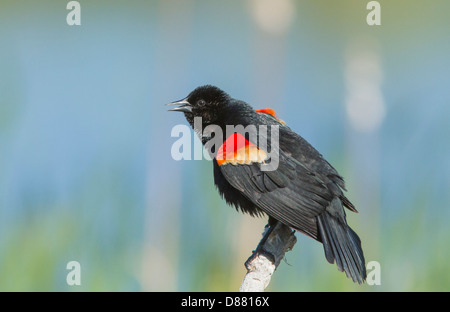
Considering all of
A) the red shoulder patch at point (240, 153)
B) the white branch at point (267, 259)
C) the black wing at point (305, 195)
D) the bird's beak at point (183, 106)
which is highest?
the bird's beak at point (183, 106)

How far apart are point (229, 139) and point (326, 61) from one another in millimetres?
1583

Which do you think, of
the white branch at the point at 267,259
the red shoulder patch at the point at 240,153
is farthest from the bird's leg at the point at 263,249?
the red shoulder patch at the point at 240,153

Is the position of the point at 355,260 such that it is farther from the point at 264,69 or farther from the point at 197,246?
the point at 264,69

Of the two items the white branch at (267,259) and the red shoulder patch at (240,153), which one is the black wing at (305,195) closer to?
the red shoulder patch at (240,153)

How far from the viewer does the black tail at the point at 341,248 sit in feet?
6.38

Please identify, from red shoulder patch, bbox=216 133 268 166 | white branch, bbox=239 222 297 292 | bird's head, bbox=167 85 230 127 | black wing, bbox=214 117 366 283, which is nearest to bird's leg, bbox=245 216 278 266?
white branch, bbox=239 222 297 292

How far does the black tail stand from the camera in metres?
1.94

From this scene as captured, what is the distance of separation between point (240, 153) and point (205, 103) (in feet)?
1.61

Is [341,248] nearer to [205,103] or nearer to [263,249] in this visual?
[263,249]

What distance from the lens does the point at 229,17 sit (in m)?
3.79

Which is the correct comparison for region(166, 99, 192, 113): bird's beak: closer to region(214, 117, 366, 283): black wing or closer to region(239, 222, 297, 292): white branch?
region(214, 117, 366, 283): black wing

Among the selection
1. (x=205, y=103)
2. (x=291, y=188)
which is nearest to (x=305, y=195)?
(x=291, y=188)

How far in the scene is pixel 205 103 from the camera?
8.38ft

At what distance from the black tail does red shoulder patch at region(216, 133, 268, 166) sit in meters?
0.35
